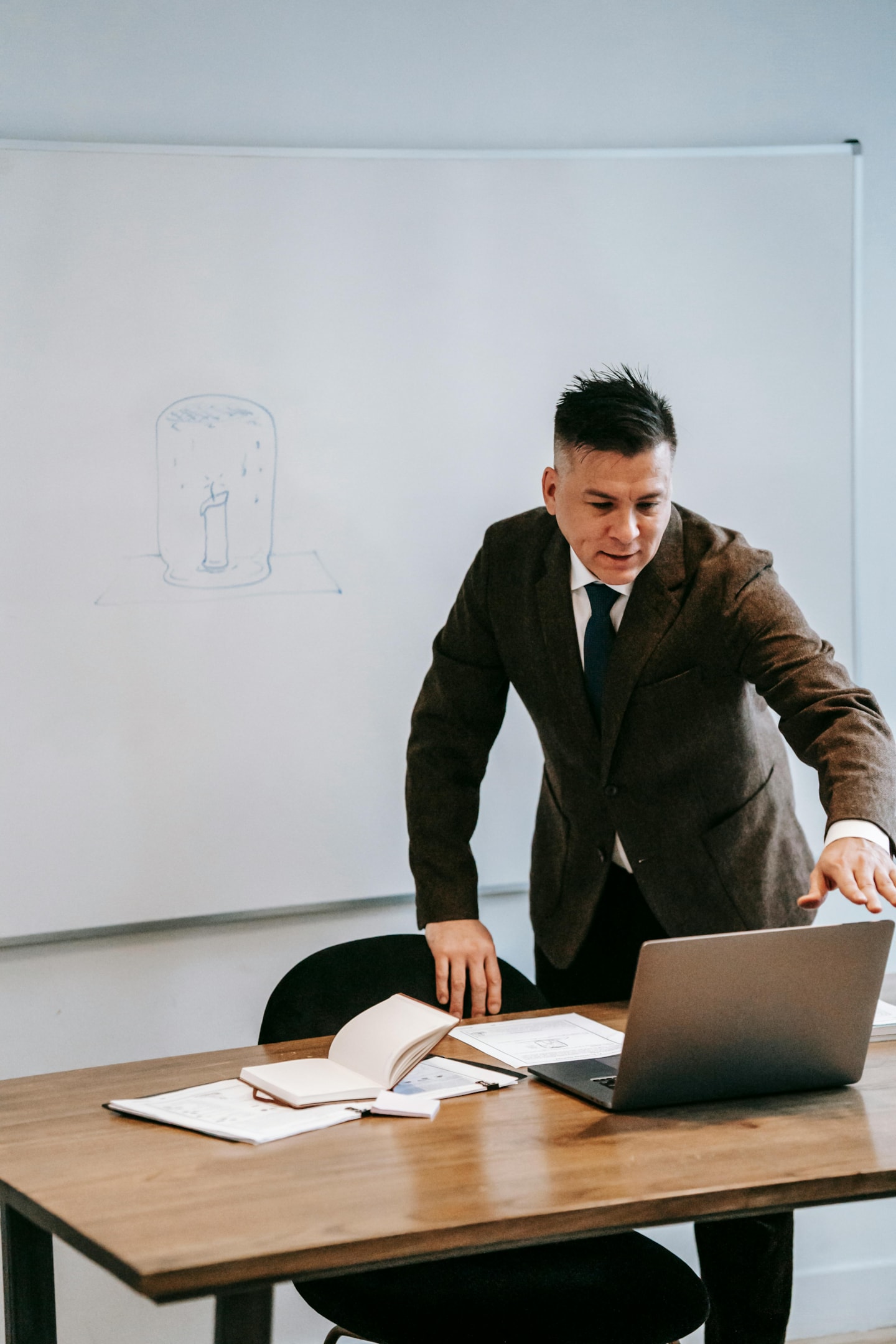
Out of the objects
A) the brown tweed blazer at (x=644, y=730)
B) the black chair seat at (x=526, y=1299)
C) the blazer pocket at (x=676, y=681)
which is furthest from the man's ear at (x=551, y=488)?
the black chair seat at (x=526, y=1299)

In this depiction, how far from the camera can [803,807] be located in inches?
111

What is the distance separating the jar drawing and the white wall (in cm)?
53

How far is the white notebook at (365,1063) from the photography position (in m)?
1.50

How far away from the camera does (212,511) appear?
2.42 m

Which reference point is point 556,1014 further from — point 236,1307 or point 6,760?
point 6,760

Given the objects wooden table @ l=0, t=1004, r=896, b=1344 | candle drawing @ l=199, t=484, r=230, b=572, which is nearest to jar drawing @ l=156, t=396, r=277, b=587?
candle drawing @ l=199, t=484, r=230, b=572

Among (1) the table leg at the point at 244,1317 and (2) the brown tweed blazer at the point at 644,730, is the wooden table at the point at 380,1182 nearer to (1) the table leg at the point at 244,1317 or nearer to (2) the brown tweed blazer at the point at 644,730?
(1) the table leg at the point at 244,1317

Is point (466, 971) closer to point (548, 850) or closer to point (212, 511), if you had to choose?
point (548, 850)

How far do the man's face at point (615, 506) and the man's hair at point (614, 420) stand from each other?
1 centimetres

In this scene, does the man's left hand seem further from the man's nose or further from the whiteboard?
the whiteboard

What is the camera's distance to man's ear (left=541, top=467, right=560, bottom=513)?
2008mm

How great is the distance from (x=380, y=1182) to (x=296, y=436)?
5.12ft

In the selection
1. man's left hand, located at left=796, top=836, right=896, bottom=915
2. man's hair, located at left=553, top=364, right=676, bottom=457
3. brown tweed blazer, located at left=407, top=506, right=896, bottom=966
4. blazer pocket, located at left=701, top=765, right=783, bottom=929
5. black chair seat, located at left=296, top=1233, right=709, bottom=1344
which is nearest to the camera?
man's left hand, located at left=796, top=836, right=896, bottom=915

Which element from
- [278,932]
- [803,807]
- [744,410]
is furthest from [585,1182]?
[744,410]
